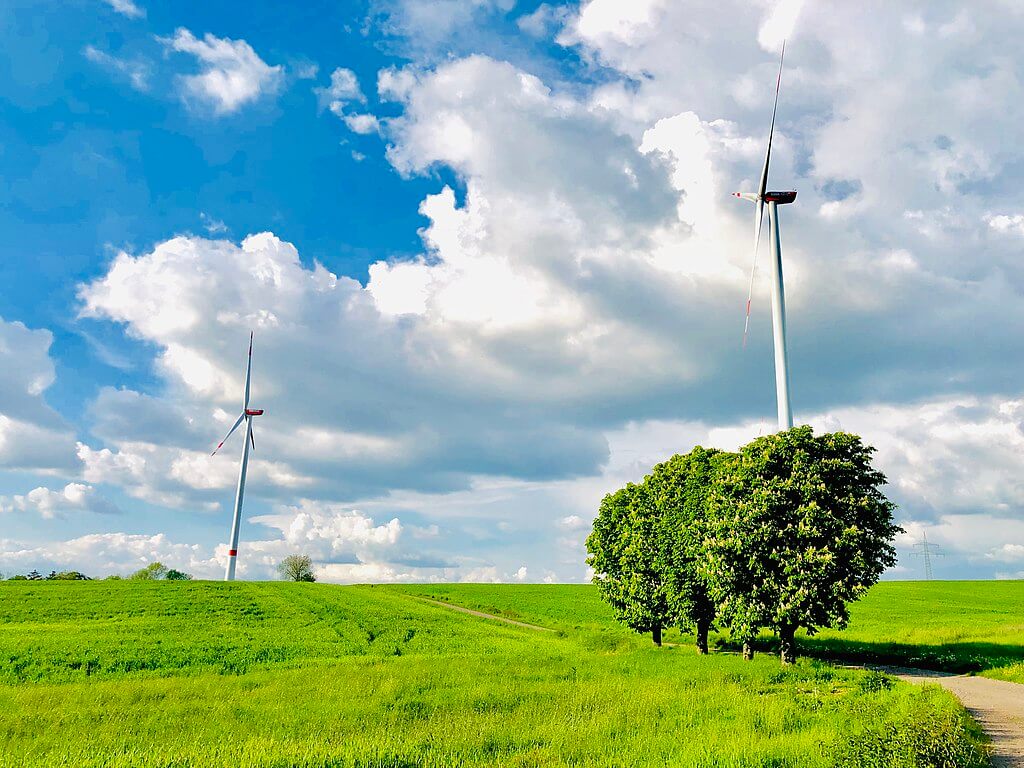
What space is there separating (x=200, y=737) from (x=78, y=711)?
759 centimetres

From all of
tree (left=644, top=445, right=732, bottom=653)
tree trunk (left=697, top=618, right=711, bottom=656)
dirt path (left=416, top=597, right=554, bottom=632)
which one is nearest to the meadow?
dirt path (left=416, top=597, right=554, bottom=632)

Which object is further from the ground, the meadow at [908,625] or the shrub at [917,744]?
the shrub at [917,744]

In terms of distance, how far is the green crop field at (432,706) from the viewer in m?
15.6

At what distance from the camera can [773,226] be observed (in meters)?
50.8

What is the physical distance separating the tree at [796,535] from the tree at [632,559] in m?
7.39

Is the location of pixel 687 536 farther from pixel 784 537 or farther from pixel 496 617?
pixel 496 617

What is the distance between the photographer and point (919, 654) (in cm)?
3972

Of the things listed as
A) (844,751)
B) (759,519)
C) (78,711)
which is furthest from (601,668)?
→ (78,711)

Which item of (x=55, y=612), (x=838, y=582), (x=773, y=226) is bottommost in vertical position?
(x=55, y=612)

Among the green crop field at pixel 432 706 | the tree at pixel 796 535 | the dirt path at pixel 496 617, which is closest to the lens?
the green crop field at pixel 432 706

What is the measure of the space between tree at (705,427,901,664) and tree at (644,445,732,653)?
2.90m

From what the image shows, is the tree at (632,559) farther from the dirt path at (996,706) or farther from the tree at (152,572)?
the tree at (152,572)

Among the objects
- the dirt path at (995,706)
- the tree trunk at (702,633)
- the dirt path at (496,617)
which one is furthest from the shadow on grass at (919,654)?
the dirt path at (496,617)

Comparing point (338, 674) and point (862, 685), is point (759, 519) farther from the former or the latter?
point (338, 674)
